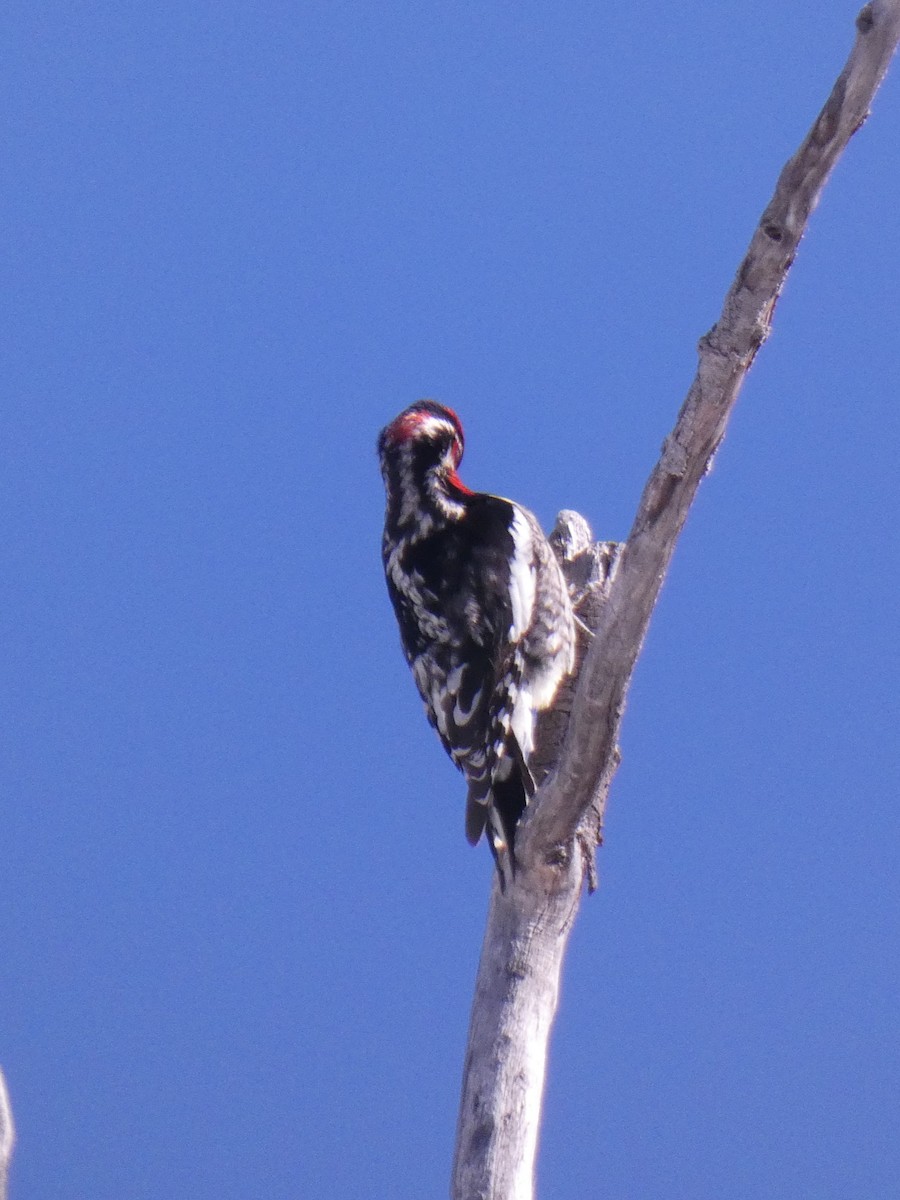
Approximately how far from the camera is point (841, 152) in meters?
1.50

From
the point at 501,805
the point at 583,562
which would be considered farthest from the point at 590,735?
the point at 583,562

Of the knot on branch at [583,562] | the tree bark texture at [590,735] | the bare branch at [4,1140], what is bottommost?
the bare branch at [4,1140]

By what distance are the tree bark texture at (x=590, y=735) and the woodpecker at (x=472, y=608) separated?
13 centimetres

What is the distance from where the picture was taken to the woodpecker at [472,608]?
7.38 feet

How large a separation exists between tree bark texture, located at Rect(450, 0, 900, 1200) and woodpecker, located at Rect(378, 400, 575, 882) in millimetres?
128

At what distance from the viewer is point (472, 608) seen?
239 cm

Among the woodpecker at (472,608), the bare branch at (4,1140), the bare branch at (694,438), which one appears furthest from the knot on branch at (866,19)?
the bare branch at (4,1140)

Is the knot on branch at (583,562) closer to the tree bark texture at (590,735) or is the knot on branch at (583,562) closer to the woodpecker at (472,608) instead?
the woodpecker at (472,608)

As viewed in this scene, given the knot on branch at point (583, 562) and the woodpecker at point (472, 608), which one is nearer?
the woodpecker at point (472, 608)

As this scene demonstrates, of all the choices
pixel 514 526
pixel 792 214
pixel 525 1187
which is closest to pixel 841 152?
pixel 792 214

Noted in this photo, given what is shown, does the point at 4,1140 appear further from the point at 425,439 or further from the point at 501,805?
the point at 425,439

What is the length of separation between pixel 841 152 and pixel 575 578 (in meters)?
1.26

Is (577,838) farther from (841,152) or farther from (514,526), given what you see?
(841,152)

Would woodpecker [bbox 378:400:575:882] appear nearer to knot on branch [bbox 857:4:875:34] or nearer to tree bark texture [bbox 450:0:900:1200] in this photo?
tree bark texture [bbox 450:0:900:1200]
